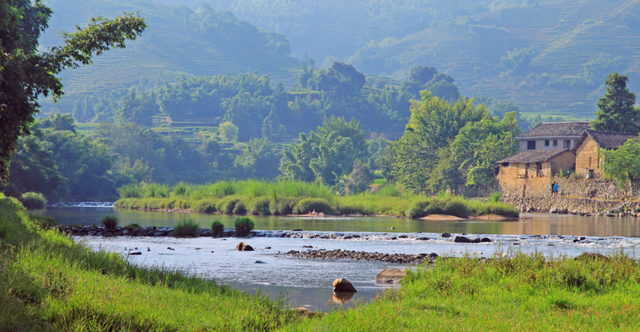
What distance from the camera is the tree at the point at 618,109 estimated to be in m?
56.3

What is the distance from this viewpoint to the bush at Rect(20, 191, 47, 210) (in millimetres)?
47344

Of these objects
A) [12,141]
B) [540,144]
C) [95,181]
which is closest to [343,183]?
[540,144]

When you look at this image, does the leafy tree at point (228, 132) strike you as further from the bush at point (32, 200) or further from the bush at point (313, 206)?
the bush at point (313, 206)

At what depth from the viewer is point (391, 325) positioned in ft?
27.1

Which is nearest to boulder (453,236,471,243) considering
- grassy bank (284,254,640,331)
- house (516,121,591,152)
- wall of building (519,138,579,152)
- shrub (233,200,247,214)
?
grassy bank (284,254,640,331)

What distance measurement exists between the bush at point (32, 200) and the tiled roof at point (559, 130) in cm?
4670

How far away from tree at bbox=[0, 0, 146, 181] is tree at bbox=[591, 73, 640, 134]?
52.3 m

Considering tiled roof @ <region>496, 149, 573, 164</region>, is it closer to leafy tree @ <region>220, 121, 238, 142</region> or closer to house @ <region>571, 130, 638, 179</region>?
house @ <region>571, 130, 638, 179</region>

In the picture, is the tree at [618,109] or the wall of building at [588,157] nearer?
the wall of building at [588,157]

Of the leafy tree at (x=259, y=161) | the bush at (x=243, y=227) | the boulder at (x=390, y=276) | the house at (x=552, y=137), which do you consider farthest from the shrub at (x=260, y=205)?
the leafy tree at (x=259, y=161)

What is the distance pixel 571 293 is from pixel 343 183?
60457 mm

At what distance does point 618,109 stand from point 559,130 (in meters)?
7.35

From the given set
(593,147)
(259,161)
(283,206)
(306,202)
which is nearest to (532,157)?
(593,147)

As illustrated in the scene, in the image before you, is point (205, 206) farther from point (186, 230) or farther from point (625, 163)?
point (625, 163)
